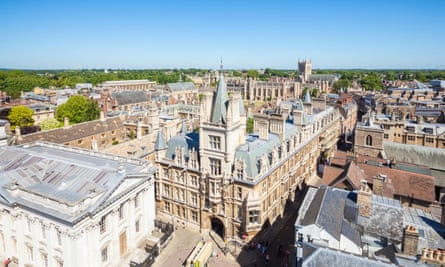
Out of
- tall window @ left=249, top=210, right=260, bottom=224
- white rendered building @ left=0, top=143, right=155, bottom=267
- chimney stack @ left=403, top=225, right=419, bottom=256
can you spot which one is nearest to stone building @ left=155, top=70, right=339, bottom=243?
tall window @ left=249, top=210, right=260, bottom=224

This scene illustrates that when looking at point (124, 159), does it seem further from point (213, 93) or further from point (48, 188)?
point (213, 93)

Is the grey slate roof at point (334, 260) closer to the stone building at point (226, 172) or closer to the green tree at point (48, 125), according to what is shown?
the stone building at point (226, 172)

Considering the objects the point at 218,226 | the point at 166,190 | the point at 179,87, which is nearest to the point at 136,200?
the point at 166,190

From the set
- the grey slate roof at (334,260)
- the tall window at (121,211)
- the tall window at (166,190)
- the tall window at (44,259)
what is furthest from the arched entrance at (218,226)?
the grey slate roof at (334,260)

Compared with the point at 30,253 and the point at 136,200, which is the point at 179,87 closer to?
the point at 136,200

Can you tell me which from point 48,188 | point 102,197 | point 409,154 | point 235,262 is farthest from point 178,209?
point 409,154

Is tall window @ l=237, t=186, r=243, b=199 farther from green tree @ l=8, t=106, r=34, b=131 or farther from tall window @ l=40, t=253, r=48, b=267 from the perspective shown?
green tree @ l=8, t=106, r=34, b=131
